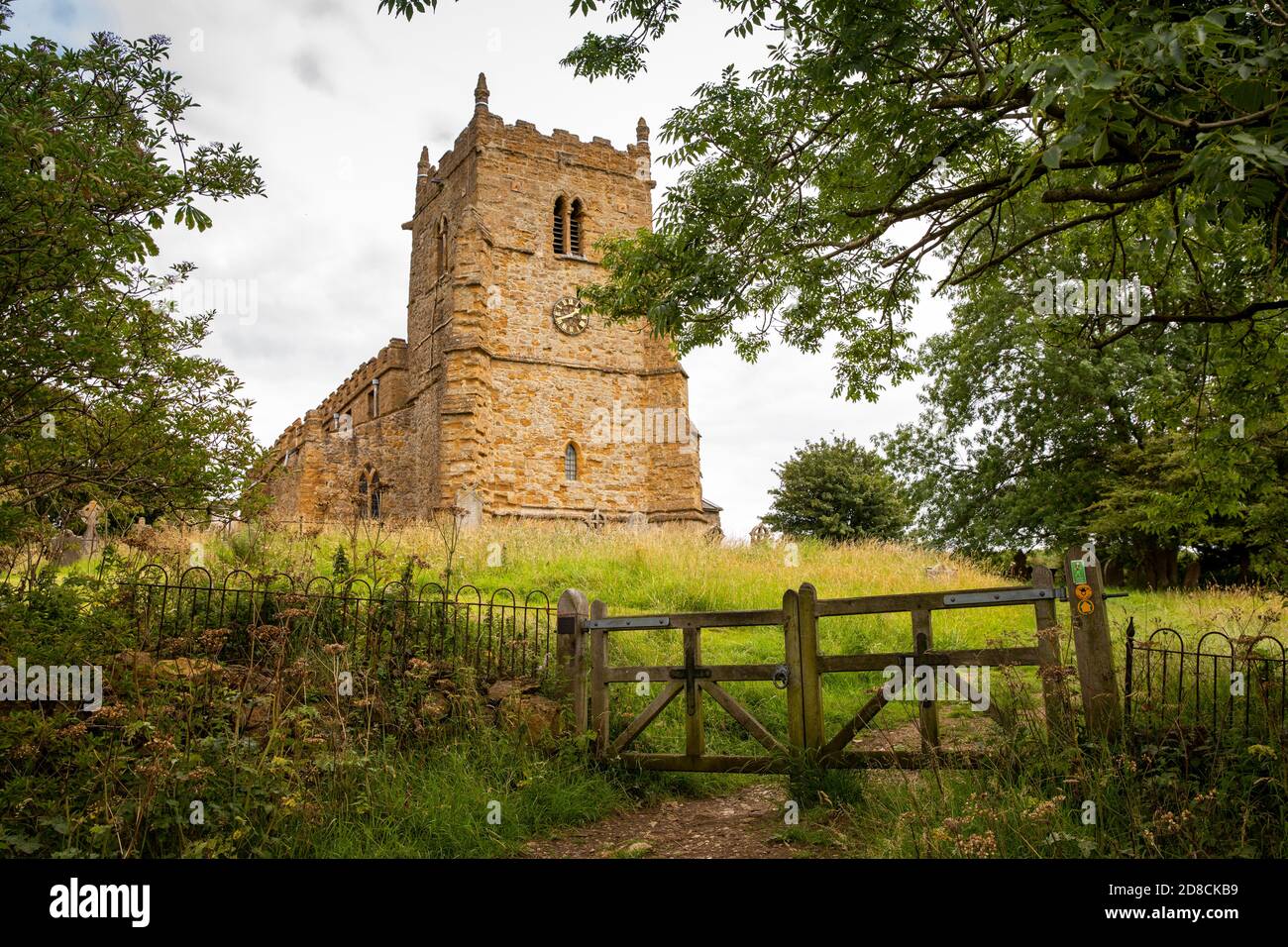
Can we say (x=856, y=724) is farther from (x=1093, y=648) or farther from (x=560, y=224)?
(x=560, y=224)

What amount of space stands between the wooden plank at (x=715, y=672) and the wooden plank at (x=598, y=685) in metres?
0.10

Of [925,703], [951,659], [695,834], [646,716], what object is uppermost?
[951,659]

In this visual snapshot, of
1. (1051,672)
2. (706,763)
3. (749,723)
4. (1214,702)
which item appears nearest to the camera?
(1214,702)

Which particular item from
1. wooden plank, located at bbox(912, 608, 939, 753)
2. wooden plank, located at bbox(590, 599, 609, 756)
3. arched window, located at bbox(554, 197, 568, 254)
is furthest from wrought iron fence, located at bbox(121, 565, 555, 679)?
arched window, located at bbox(554, 197, 568, 254)

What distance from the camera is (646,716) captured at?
23.1ft

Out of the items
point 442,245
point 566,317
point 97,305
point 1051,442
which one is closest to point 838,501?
point 1051,442

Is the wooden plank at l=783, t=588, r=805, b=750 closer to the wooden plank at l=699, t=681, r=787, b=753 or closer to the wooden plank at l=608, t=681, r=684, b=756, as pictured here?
the wooden plank at l=699, t=681, r=787, b=753

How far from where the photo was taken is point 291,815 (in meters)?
5.16

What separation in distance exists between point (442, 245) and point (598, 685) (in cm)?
2347

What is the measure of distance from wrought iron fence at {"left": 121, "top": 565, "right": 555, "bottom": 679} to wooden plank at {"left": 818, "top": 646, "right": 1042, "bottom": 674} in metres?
2.69

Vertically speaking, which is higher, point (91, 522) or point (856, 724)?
point (91, 522)
